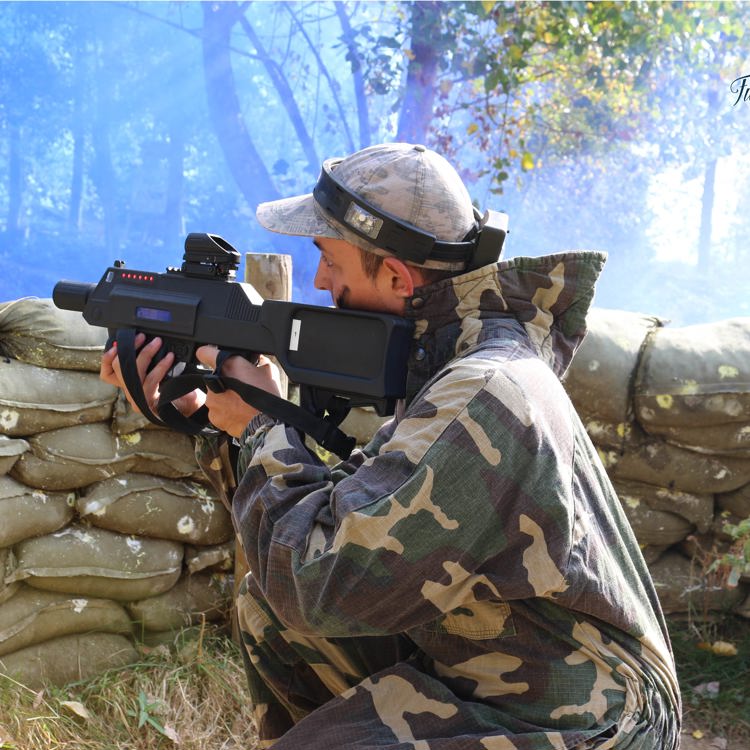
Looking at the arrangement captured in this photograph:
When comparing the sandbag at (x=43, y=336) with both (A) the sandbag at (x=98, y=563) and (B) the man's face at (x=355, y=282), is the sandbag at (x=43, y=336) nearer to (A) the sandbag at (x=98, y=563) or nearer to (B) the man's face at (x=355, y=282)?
(A) the sandbag at (x=98, y=563)

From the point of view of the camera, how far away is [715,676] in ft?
10.8

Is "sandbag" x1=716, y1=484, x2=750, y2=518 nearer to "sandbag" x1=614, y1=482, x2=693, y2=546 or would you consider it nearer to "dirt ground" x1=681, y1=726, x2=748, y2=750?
"sandbag" x1=614, y1=482, x2=693, y2=546

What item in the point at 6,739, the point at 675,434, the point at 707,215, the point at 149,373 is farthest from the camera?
the point at 707,215

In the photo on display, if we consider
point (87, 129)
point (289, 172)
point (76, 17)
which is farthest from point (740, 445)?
point (76, 17)

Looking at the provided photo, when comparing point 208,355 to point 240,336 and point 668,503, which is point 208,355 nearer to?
point 240,336

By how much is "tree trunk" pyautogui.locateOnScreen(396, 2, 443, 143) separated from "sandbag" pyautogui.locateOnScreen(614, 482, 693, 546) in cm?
228

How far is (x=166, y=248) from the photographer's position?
3953 millimetres

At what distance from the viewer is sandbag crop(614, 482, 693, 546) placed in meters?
3.46

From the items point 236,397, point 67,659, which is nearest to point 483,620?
point 236,397

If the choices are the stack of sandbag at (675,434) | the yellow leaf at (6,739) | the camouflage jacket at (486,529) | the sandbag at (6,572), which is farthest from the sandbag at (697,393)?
the yellow leaf at (6,739)

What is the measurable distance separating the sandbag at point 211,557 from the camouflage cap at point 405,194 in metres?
1.74

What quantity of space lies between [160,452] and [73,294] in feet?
3.16

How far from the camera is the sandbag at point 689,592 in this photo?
344 centimetres

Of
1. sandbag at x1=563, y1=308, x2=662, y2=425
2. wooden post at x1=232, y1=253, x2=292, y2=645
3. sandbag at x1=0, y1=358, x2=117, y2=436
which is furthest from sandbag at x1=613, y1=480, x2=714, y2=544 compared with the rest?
sandbag at x1=0, y1=358, x2=117, y2=436
